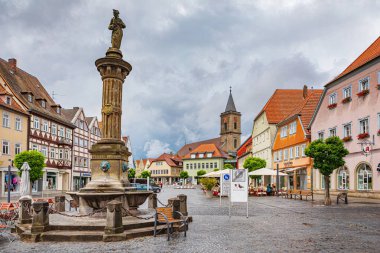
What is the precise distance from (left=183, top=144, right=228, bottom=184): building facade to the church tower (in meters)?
9.82

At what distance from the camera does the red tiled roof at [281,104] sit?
173 ft

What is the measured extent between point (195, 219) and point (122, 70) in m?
6.27

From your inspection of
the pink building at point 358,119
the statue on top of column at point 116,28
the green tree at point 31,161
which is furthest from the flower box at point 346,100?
the green tree at point 31,161

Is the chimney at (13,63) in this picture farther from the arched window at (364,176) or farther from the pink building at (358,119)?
the arched window at (364,176)

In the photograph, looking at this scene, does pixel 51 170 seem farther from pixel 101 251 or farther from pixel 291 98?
pixel 101 251

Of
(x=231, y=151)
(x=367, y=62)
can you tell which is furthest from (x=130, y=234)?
(x=231, y=151)

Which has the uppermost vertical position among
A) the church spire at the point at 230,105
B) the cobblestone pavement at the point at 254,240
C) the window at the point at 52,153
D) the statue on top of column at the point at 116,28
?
the church spire at the point at 230,105

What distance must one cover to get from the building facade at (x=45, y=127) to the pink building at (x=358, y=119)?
28502mm

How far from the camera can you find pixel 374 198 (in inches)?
1107

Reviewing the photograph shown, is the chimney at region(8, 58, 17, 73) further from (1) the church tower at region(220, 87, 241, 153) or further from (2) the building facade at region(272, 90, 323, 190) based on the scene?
(1) the church tower at region(220, 87, 241, 153)

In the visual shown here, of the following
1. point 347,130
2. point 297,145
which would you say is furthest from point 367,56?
point 297,145

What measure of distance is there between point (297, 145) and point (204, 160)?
6621 centimetres

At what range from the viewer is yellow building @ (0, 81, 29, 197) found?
119ft

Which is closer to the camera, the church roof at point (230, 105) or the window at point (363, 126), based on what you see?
the window at point (363, 126)
